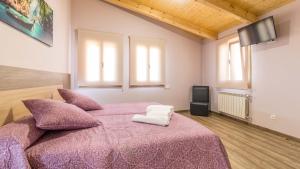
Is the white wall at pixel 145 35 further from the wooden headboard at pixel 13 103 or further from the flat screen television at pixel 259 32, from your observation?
the wooden headboard at pixel 13 103

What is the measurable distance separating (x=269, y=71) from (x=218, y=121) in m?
1.57

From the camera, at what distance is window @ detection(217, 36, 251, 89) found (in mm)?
3988

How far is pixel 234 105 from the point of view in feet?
14.0

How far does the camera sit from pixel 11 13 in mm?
1642

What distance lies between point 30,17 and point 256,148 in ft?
11.4

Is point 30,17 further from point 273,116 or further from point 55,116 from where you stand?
point 273,116

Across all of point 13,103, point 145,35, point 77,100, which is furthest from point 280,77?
point 13,103

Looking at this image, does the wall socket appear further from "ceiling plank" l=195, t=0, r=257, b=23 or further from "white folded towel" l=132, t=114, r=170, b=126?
"white folded towel" l=132, t=114, r=170, b=126

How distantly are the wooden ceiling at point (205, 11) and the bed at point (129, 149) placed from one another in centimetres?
283

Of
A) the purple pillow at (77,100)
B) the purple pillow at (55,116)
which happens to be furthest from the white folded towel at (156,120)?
the purple pillow at (77,100)

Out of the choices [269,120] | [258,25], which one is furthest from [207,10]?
[269,120]

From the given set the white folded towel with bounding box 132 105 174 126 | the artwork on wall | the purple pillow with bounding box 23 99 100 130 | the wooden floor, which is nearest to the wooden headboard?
the purple pillow with bounding box 23 99 100 130

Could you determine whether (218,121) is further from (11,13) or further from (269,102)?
(11,13)

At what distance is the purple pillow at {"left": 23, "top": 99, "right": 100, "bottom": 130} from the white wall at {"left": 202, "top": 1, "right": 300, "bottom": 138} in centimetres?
332
